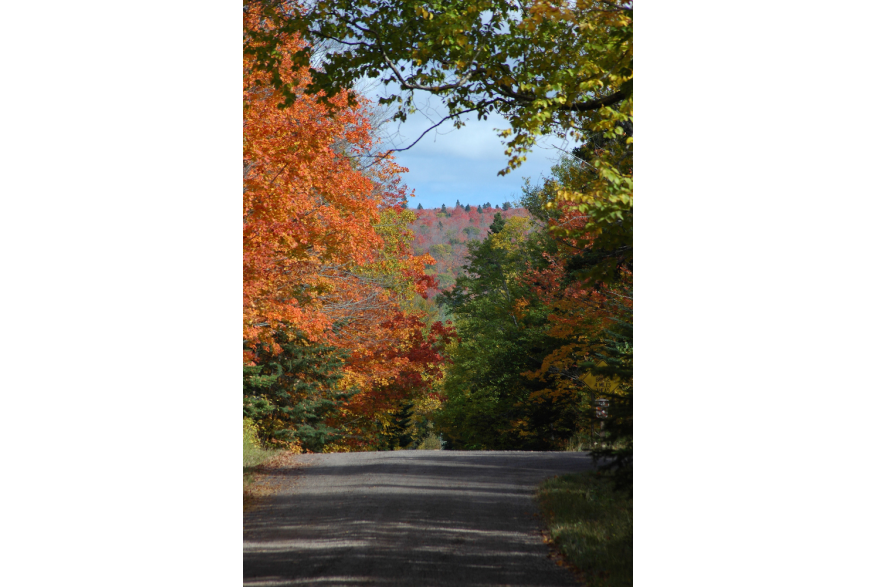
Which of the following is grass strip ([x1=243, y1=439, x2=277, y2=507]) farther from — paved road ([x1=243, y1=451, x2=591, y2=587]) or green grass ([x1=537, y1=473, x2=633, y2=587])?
green grass ([x1=537, y1=473, x2=633, y2=587])

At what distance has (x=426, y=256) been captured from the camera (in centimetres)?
2016

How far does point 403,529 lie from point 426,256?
1334 cm

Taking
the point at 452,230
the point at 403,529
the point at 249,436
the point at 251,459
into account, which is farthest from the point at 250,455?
the point at 452,230

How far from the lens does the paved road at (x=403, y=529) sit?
5910 millimetres

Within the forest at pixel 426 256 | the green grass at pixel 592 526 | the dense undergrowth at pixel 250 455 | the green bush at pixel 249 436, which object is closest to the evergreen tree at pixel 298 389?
the forest at pixel 426 256

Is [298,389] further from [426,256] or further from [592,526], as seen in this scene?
[592,526]

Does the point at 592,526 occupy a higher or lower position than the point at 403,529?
higher

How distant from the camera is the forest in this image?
20.2 feet

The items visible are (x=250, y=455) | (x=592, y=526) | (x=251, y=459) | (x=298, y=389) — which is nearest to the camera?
(x=592, y=526)

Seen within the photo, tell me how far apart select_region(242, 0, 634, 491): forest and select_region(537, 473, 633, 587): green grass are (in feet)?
3.23
